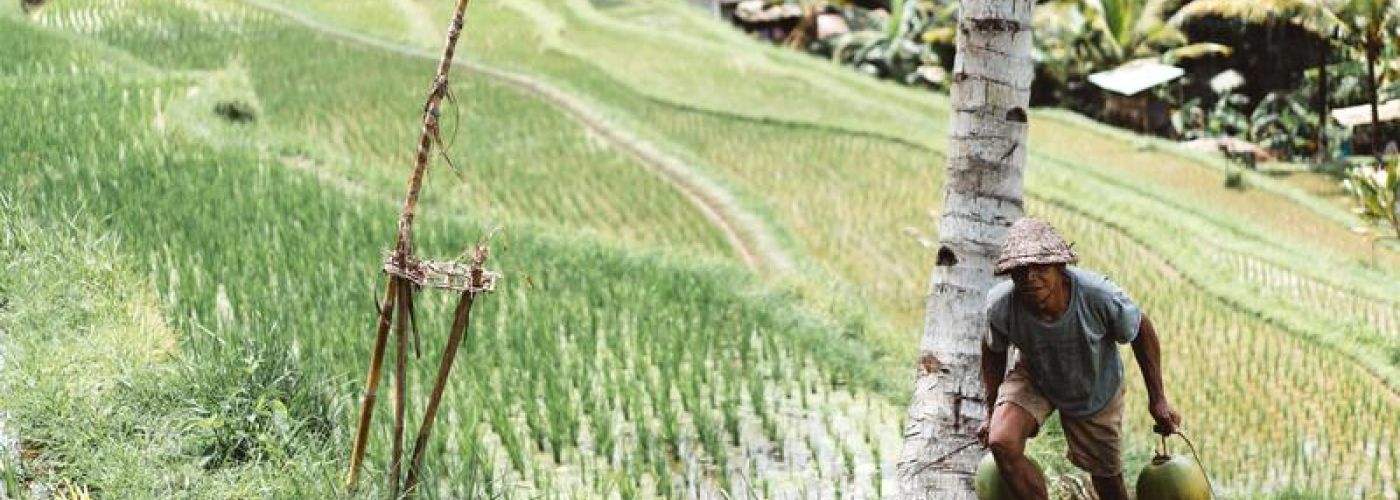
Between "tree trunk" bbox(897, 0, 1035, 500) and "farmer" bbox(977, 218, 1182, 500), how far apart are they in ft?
1.04

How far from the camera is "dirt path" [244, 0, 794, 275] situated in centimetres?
828

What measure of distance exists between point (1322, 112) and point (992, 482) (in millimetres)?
14696

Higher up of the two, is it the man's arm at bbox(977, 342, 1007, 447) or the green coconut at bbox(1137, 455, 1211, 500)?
the man's arm at bbox(977, 342, 1007, 447)

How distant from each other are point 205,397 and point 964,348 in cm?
193

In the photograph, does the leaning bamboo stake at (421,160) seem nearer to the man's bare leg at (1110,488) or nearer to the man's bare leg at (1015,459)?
the man's bare leg at (1015,459)

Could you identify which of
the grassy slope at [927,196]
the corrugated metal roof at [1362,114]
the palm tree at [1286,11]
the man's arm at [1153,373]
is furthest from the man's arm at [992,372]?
the corrugated metal roof at [1362,114]

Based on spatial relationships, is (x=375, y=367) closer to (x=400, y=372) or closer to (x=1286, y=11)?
(x=400, y=372)

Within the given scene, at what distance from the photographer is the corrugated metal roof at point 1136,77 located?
13.8 meters

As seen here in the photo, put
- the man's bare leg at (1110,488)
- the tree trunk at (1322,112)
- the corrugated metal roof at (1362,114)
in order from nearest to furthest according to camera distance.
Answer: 1. the man's bare leg at (1110,488)
2. the corrugated metal roof at (1362,114)
3. the tree trunk at (1322,112)

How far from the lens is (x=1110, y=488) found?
3393mm

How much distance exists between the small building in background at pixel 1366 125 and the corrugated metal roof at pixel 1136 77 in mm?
1741

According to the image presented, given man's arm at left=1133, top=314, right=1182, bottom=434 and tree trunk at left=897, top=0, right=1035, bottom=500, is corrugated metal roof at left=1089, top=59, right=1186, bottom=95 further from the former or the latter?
man's arm at left=1133, top=314, right=1182, bottom=434

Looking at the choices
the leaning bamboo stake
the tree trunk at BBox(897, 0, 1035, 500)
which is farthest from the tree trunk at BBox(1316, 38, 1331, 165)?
the leaning bamboo stake

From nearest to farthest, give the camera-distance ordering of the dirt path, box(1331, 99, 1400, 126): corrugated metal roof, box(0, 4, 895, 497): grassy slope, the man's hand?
the man's hand
box(0, 4, 895, 497): grassy slope
the dirt path
box(1331, 99, 1400, 126): corrugated metal roof
